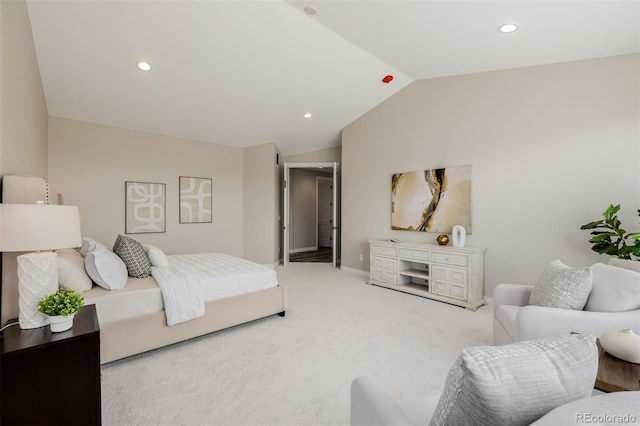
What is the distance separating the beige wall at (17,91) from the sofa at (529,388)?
265 cm

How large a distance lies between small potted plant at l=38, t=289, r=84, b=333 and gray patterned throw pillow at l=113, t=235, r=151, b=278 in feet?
4.14

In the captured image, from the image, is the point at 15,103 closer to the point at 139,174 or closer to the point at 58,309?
the point at 58,309

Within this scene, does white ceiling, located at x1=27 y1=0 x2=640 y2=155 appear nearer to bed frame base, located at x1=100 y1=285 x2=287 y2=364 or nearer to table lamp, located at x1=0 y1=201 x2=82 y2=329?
table lamp, located at x1=0 y1=201 x2=82 y2=329

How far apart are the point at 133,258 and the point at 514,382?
3.06m

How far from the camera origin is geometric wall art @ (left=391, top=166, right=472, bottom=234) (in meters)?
4.10

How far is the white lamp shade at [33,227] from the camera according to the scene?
53.2 inches

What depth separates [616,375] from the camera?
1.28 m

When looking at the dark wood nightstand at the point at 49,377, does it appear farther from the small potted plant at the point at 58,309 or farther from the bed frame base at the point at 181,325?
the bed frame base at the point at 181,325

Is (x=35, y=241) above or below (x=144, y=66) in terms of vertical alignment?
below

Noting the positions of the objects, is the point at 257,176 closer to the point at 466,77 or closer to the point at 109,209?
the point at 109,209

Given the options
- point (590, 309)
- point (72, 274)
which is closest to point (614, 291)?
point (590, 309)

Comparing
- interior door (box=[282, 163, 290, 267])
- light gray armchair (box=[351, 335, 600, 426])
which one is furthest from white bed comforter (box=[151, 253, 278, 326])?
interior door (box=[282, 163, 290, 267])

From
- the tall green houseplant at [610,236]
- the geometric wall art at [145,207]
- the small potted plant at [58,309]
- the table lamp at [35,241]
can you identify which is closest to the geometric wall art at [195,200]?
the geometric wall art at [145,207]

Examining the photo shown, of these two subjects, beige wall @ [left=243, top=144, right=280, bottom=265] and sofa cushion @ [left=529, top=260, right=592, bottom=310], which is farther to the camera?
beige wall @ [left=243, top=144, right=280, bottom=265]
